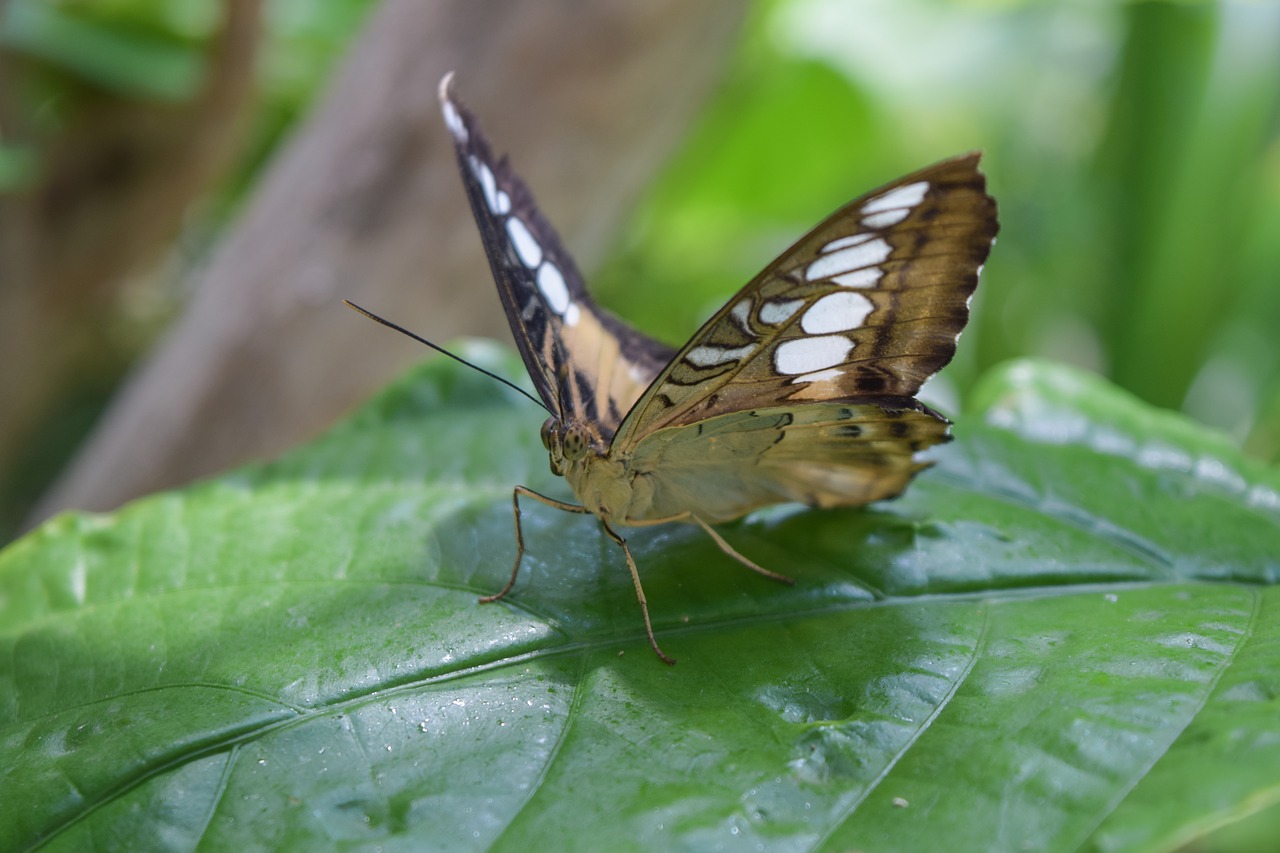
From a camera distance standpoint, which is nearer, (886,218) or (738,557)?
(886,218)

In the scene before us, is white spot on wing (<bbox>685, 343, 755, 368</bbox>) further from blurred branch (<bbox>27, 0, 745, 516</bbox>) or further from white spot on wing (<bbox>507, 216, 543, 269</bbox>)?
blurred branch (<bbox>27, 0, 745, 516</bbox>)

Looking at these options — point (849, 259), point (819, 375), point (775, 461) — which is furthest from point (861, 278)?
point (775, 461)

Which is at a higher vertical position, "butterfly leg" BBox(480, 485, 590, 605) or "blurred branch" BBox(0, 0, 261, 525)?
"blurred branch" BBox(0, 0, 261, 525)

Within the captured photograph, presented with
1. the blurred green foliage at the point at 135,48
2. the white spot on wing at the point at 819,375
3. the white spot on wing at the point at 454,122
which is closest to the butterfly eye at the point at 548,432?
the white spot on wing at the point at 819,375

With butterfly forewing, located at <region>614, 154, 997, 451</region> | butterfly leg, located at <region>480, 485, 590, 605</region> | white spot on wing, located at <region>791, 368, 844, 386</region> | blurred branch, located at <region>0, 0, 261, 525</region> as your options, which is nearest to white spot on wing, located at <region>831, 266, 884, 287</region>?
butterfly forewing, located at <region>614, 154, 997, 451</region>

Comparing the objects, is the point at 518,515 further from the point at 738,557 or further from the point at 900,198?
the point at 900,198

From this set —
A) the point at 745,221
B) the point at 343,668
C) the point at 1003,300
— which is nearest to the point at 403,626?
the point at 343,668
